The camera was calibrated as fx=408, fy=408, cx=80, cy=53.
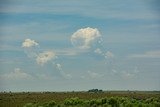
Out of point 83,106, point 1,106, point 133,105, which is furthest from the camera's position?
point 1,106

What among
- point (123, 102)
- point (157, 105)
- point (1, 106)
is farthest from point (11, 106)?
point (157, 105)

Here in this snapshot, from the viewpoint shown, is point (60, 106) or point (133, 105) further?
point (60, 106)

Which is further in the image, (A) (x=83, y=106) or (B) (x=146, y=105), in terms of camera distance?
(A) (x=83, y=106)

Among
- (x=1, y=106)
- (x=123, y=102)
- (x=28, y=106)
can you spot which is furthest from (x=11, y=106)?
(x=123, y=102)

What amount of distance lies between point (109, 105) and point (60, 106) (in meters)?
8.78

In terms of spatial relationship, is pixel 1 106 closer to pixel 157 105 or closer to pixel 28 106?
pixel 28 106

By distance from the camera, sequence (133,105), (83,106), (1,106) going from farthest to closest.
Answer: (1,106), (83,106), (133,105)

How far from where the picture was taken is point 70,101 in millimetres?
73438

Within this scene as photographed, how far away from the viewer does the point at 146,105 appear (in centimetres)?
6531

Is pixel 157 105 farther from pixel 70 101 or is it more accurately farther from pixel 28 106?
pixel 28 106

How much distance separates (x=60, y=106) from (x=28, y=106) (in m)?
6.04

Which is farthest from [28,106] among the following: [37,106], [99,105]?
[99,105]

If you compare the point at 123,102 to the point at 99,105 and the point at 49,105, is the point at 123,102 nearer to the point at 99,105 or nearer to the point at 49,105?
the point at 99,105

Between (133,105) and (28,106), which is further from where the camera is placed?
(28,106)
